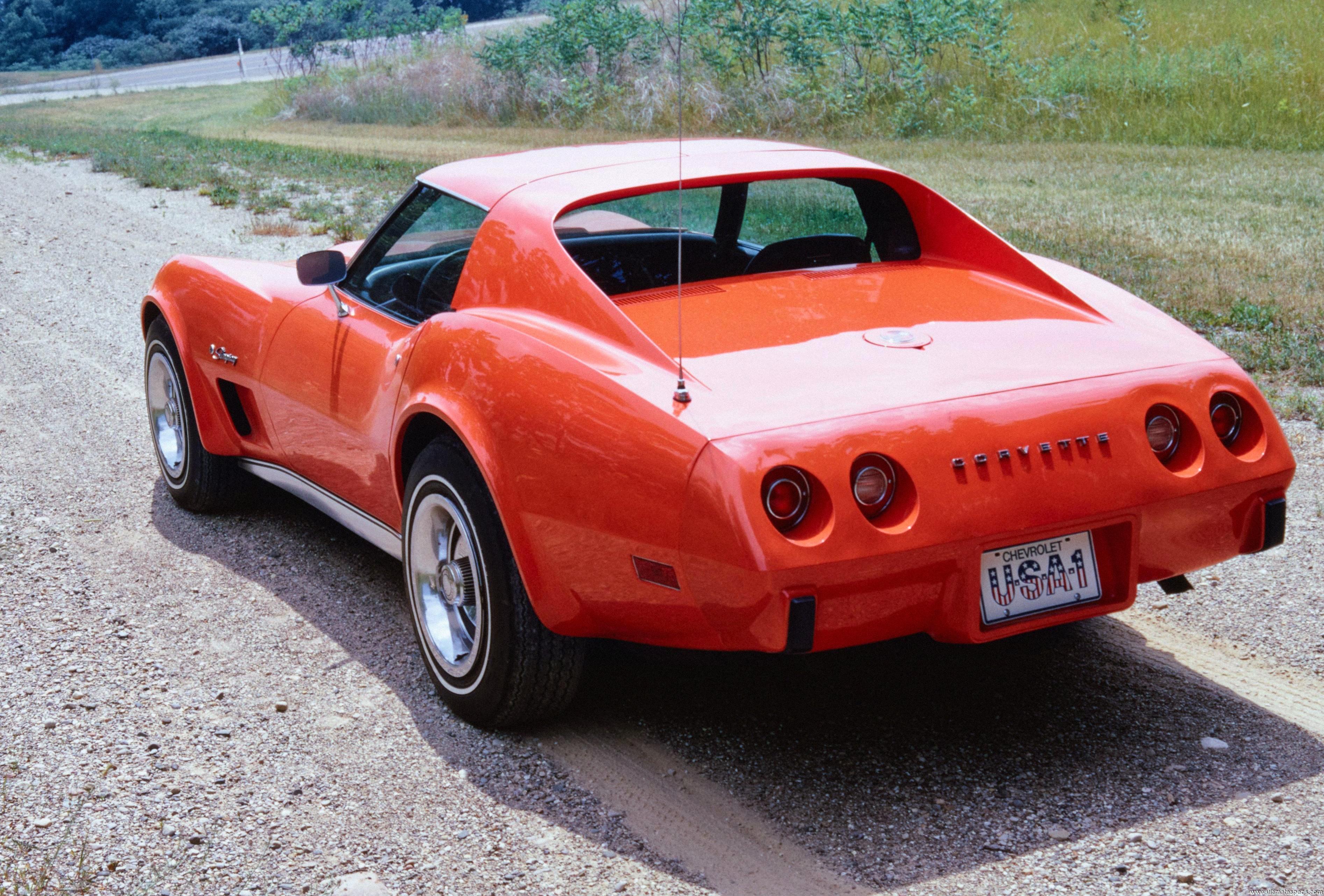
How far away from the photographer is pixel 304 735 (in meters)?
3.39

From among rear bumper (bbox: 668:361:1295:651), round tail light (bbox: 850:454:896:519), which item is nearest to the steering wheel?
rear bumper (bbox: 668:361:1295:651)

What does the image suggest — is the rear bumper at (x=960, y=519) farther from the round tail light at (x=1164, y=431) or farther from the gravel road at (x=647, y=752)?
the gravel road at (x=647, y=752)

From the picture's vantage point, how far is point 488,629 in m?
3.23

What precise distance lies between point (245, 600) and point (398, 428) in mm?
1107

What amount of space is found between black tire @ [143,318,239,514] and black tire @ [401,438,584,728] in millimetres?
1693

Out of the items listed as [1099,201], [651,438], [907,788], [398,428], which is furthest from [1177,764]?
[1099,201]

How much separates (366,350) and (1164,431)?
2.17 meters

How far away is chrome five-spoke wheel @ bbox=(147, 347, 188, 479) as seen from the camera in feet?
16.3

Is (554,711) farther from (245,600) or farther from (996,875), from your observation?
(245,600)

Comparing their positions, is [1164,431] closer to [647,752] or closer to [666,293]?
[666,293]

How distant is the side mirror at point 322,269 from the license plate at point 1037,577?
7.39 feet

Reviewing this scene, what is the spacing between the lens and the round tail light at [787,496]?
2.66 m

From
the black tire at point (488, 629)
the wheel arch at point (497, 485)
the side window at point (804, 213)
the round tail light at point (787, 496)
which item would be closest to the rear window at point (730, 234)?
the side window at point (804, 213)

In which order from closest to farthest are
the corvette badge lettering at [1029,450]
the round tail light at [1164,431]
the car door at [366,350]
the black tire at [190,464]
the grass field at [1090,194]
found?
the corvette badge lettering at [1029,450]
the round tail light at [1164,431]
the car door at [366,350]
the black tire at [190,464]
the grass field at [1090,194]
